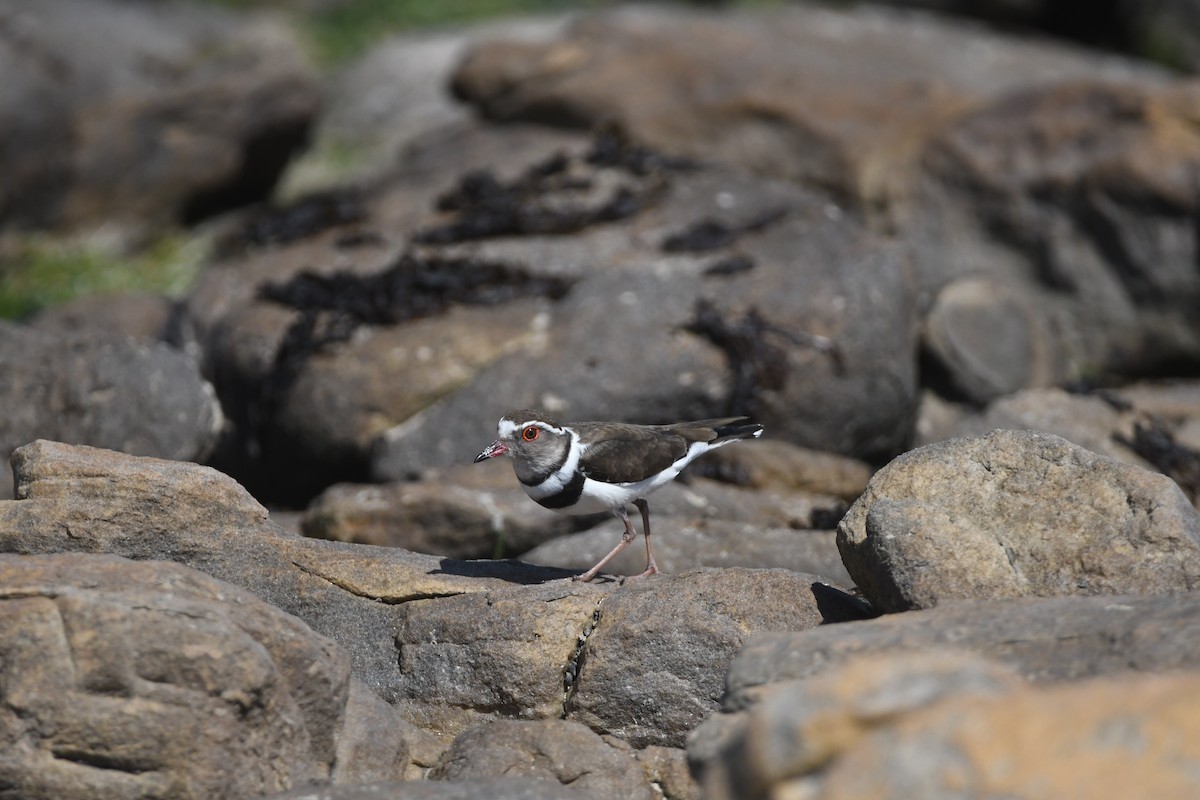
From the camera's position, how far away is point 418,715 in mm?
6953

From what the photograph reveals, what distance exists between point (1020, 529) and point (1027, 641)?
130 centimetres

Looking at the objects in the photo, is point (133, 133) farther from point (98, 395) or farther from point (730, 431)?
point (730, 431)

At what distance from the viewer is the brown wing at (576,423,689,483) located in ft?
25.6

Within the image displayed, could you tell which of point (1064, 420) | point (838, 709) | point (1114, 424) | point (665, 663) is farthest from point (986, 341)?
point (838, 709)

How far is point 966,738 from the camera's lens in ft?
12.1

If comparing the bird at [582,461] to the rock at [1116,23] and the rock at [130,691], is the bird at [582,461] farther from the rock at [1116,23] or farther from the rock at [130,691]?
the rock at [1116,23]

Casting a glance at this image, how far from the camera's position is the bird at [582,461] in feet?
25.3

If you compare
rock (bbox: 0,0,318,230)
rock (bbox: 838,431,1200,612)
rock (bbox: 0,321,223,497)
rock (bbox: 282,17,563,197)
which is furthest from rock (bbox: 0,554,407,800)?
rock (bbox: 282,17,563,197)

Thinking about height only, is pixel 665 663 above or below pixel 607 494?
below

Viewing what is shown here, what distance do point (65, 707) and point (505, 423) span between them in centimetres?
306

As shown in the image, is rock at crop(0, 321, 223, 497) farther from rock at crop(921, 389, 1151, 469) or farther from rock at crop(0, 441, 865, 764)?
rock at crop(921, 389, 1151, 469)

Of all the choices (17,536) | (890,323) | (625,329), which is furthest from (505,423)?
(890,323)

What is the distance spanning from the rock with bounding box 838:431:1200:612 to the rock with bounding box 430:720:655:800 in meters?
1.57

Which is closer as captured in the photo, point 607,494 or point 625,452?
point 607,494
